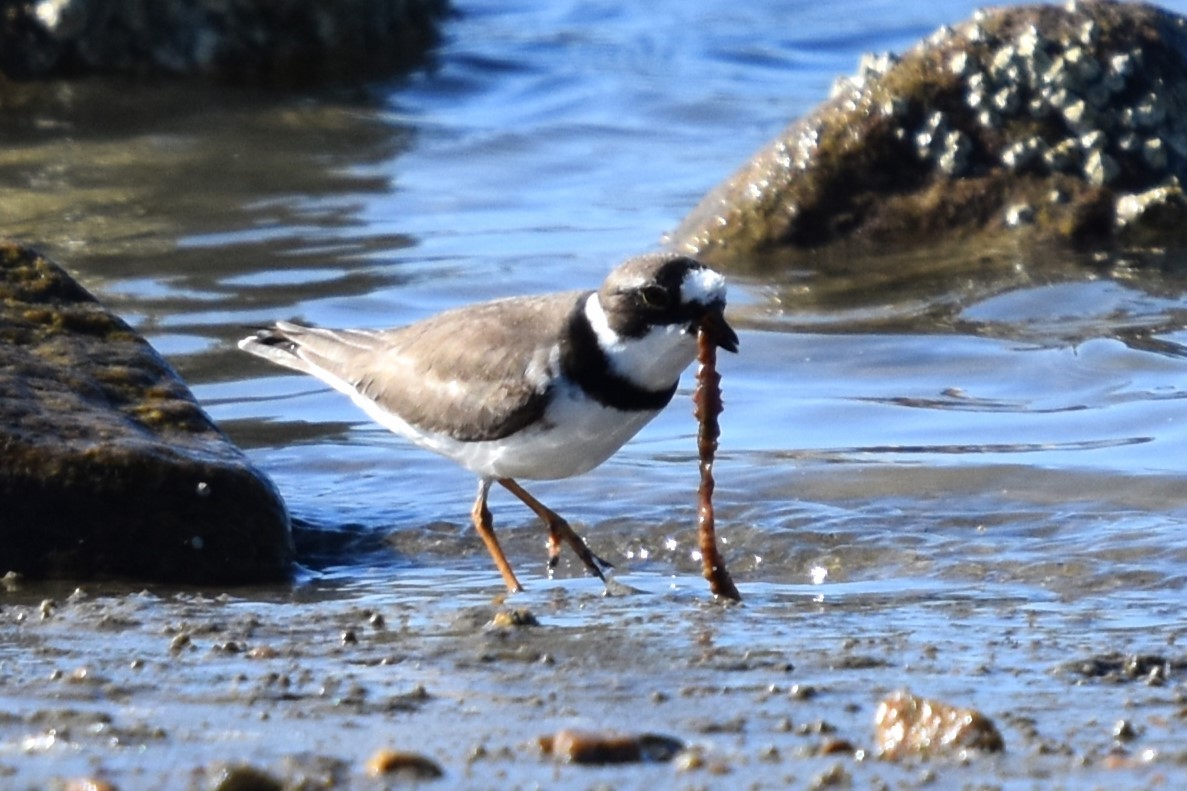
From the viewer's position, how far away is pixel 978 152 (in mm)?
10367

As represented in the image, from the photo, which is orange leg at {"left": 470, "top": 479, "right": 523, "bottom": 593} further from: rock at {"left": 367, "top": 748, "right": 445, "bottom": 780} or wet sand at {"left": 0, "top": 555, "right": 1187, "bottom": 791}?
rock at {"left": 367, "top": 748, "right": 445, "bottom": 780}

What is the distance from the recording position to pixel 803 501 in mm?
6859

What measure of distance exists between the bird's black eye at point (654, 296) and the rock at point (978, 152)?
483cm

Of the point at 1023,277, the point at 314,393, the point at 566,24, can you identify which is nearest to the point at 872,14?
the point at 566,24

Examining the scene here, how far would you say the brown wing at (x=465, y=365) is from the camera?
5.90m

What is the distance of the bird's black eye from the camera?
552 centimetres

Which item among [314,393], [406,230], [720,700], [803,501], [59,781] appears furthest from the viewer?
[406,230]

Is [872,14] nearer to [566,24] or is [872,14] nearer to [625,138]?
[566,24]

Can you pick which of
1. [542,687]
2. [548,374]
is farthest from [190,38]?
[542,687]

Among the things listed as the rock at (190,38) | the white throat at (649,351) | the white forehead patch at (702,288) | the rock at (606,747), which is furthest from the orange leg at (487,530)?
the rock at (190,38)

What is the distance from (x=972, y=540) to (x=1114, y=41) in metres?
5.08

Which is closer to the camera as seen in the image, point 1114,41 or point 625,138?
point 1114,41

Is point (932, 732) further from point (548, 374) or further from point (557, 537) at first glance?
point (557, 537)

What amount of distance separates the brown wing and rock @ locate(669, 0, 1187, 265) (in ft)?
12.8
